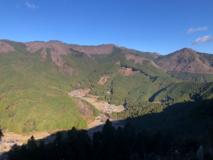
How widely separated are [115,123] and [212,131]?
332 ft

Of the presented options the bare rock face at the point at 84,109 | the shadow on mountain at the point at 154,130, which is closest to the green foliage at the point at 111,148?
the shadow on mountain at the point at 154,130

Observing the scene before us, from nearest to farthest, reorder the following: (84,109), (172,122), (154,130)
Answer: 1. (154,130)
2. (172,122)
3. (84,109)

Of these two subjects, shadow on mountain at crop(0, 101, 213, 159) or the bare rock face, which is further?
the bare rock face

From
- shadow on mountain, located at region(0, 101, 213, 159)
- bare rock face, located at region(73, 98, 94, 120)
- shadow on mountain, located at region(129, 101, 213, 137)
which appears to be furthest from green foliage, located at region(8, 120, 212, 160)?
bare rock face, located at region(73, 98, 94, 120)

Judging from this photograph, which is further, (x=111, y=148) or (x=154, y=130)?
(x=154, y=130)

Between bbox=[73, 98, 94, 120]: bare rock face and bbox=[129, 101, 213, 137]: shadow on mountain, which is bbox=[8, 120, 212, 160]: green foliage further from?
bbox=[73, 98, 94, 120]: bare rock face

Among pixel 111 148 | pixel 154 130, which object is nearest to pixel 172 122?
pixel 154 130

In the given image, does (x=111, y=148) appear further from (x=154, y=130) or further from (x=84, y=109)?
(x=84, y=109)

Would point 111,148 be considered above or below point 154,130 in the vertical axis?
above

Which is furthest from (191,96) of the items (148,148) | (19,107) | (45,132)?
(19,107)

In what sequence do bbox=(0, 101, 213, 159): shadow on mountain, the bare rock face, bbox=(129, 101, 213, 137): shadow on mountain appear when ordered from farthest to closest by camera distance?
the bare rock face → bbox=(129, 101, 213, 137): shadow on mountain → bbox=(0, 101, 213, 159): shadow on mountain

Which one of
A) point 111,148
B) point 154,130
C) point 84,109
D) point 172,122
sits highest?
point 111,148

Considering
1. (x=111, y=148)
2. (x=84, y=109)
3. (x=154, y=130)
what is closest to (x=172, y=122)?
(x=154, y=130)

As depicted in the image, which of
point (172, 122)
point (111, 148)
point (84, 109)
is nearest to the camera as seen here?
point (111, 148)
